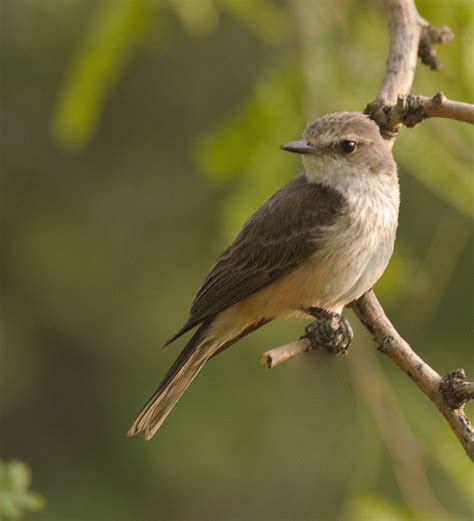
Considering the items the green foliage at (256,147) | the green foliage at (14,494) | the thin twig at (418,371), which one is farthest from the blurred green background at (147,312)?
the green foliage at (14,494)

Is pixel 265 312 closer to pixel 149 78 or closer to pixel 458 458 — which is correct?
pixel 458 458

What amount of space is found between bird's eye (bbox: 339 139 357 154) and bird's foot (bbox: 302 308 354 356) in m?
0.95

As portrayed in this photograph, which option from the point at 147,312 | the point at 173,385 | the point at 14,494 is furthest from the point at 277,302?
the point at 147,312

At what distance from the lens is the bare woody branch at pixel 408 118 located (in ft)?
10.8

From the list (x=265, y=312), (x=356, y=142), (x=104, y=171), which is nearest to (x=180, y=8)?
(x=356, y=142)

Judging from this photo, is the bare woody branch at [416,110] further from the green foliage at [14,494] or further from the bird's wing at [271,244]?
the green foliage at [14,494]

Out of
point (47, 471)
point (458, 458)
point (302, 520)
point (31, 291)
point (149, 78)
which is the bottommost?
point (47, 471)

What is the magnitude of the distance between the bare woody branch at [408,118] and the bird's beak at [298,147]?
32cm

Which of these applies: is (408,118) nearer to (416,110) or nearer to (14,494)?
(416,110)

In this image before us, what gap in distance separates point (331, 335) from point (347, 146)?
110cm

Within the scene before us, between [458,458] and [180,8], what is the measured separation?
7.30 feet

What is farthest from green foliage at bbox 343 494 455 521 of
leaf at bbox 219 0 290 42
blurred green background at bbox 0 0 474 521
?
blurred green background at bbox 0 0 474 521

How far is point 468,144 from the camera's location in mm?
4539

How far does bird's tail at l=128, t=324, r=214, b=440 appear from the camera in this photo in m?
4.29
